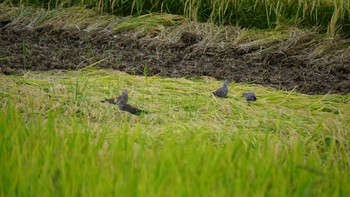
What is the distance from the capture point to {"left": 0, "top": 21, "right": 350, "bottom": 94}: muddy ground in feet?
16.9

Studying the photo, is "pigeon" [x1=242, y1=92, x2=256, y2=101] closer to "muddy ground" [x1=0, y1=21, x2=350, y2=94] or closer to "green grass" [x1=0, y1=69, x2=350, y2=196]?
"green grass" [x1=0, y1=69, x2=350, y2=196]

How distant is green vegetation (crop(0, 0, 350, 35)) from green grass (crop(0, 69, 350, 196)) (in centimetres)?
188

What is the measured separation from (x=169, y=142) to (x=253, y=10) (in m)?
3.89

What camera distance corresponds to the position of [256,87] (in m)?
4.74

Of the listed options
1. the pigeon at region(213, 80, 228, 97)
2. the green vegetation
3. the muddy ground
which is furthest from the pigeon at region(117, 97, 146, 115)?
the green vegetation

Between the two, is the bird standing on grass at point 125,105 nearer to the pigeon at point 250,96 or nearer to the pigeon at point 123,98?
the pigeon at point 123,98

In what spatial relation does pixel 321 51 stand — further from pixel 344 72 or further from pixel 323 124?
pixel 323 124

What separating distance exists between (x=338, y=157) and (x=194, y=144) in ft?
2.79

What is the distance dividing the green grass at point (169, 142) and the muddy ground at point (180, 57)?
0.47m

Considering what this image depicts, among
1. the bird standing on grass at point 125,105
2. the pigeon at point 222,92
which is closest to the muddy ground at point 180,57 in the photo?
the pigeon at point 222,92

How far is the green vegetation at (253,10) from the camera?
20.7 feet

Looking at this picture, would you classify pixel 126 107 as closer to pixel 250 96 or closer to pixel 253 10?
pixel 250 96

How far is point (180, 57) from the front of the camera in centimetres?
574

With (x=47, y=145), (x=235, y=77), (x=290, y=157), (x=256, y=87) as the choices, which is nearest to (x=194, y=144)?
(x=290, y=157)
